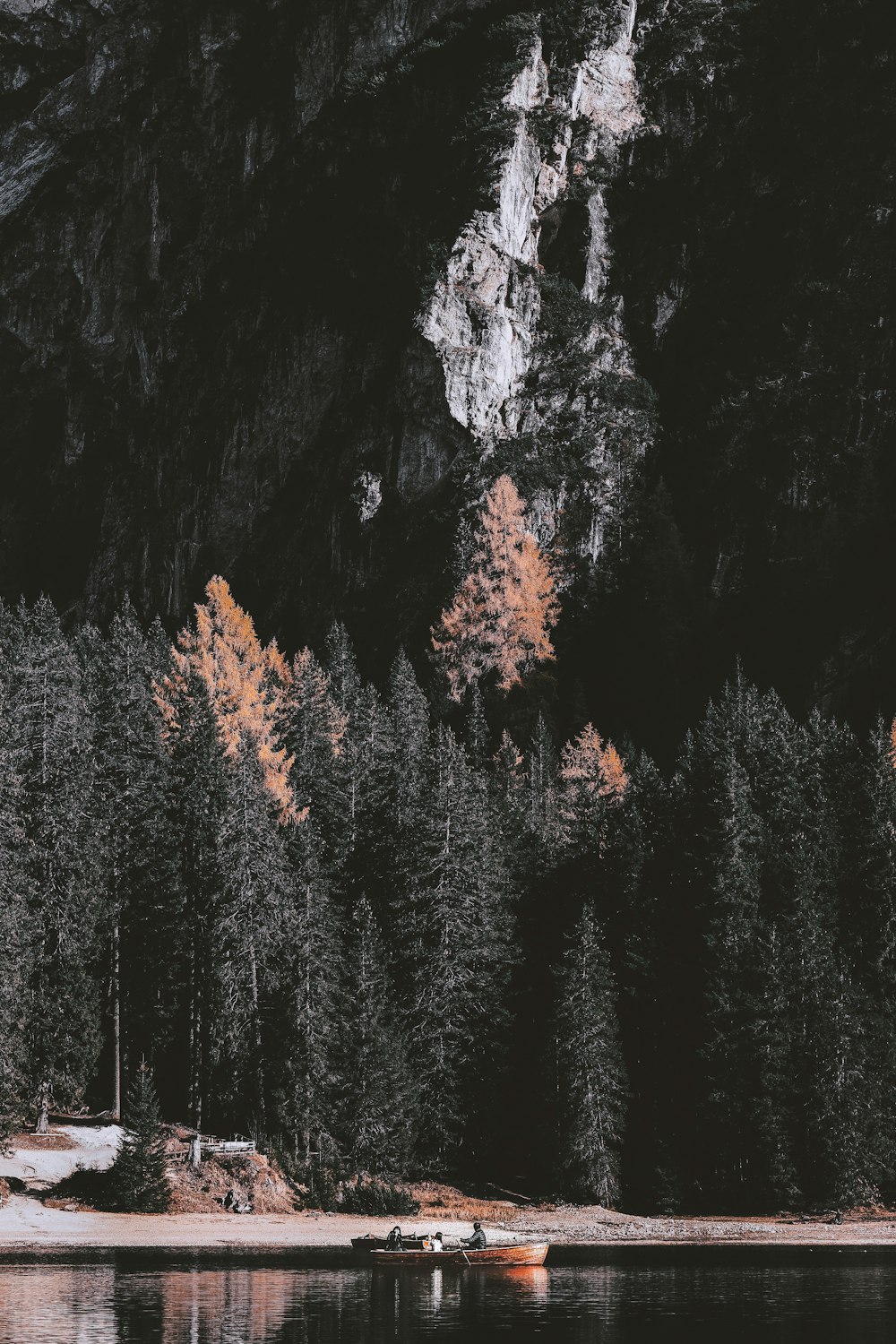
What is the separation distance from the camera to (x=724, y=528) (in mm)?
105938

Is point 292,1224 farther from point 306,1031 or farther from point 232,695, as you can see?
point 232,695

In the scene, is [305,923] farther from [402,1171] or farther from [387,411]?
[387,411]

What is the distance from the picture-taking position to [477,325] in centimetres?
11269

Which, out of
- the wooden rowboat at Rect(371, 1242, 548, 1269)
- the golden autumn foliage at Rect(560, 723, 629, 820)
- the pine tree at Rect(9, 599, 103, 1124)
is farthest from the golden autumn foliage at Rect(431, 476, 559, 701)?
the wooden rowboat at Rect(371, 1242, 548, 1269)

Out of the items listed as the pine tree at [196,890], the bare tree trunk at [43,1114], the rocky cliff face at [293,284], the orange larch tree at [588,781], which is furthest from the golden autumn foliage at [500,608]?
the bare tree trunk at [43,1114]

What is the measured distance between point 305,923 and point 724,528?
61599 millimetres

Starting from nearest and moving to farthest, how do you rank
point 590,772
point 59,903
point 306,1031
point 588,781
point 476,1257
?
1. point 476,1257
2. point 306,1031
3. point 59,903
4. point 588,781
5. point 590,772

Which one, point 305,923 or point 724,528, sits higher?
point 724,528

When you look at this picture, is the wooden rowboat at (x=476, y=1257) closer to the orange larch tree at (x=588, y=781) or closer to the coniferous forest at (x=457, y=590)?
the coniferous forest at (x=457, y=590)

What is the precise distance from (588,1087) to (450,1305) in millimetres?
16140

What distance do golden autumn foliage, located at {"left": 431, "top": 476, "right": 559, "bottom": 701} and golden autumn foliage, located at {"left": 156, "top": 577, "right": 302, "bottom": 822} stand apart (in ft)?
91.9

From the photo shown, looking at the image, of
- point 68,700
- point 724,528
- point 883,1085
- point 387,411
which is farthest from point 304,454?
point 883,1085

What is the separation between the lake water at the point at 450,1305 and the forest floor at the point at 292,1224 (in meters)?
3.12

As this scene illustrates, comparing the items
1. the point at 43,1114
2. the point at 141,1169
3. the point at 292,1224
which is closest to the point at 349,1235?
the point at 292,1224
